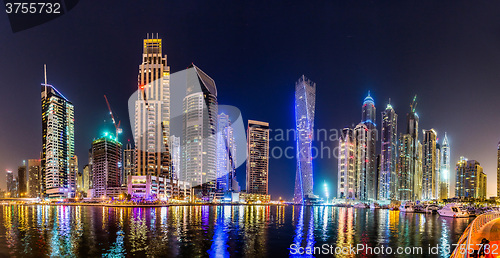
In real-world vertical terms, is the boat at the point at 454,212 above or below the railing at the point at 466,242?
below

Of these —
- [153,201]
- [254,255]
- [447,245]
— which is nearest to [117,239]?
[254,255]

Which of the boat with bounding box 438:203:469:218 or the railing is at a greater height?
the railing

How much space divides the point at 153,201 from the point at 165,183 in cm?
2884

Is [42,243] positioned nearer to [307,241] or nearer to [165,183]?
[307,241]

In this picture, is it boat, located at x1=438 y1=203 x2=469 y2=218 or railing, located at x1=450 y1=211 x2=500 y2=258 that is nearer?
railing, located at x1=450 y1=211 x2=500 y2=258

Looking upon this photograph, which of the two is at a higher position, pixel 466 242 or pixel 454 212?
pixel 466 242

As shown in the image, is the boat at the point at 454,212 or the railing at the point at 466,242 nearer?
the railing at the point at 466,242

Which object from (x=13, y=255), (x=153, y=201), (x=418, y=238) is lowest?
(x=153, y=201)

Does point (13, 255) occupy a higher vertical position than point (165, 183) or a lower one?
higher

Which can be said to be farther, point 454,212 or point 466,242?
point 454,212

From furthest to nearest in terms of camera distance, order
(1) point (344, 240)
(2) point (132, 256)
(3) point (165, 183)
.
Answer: (3) point (165, 183), (1) point (344, 240), (2) point (132, 256)

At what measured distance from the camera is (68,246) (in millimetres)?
31297

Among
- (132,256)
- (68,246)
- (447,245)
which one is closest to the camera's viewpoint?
Result: (132,256)

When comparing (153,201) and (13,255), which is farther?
(153,201)
